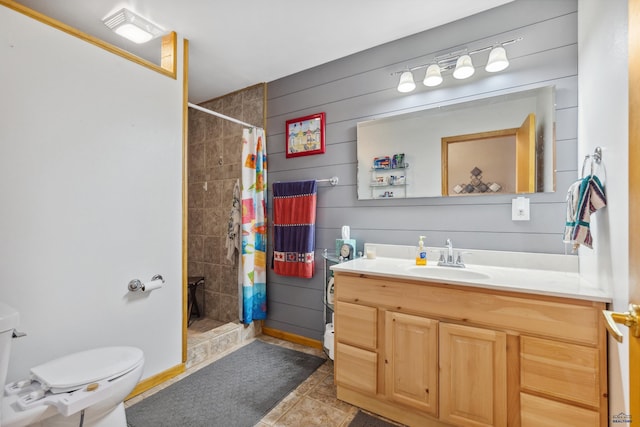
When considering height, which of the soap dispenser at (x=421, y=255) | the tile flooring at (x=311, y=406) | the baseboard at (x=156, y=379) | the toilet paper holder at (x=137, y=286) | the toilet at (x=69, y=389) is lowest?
the tile flooring at (x=311, y=406)

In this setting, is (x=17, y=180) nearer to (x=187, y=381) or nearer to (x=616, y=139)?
(x=187, y=381)

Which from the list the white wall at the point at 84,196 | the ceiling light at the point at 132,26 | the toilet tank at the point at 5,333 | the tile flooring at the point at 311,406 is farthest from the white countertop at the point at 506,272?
the ceiling light at the point at 132,26

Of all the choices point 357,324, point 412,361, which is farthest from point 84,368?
point 412,361

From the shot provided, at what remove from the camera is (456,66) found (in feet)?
6.07

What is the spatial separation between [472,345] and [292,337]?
1707 millimetres

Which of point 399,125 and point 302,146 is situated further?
point 302,146

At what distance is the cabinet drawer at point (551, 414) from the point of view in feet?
3.81

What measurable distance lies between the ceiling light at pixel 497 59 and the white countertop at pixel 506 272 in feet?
3.70

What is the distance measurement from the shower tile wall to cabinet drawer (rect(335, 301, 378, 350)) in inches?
64.0

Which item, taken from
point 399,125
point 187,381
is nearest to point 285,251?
point 187,381

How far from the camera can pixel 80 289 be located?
5.25ft

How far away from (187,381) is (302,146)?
2.03 meters

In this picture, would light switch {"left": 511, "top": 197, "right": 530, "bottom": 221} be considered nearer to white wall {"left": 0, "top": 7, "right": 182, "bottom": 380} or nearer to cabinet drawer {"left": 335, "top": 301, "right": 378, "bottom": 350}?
cabinet drawer {"left": 335, "top": 301, "right": 378, "bottom": 350}

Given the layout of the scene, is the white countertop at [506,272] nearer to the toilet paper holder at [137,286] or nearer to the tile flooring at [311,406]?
the tile flooring at [311,406]
